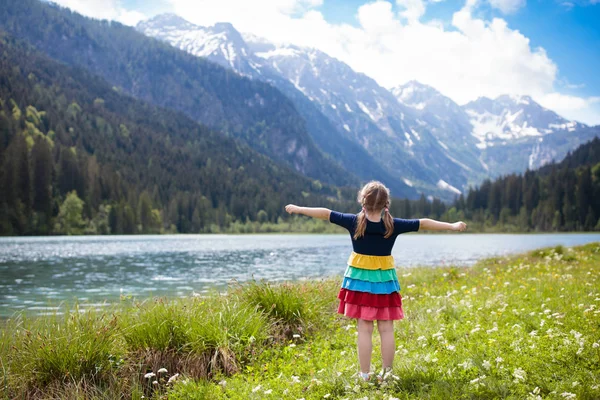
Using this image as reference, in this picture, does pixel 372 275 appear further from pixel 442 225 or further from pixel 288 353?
pixel 288 353

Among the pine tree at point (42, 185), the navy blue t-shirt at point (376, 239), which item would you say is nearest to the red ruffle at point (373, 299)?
the navy blue t-shirt at point (376, 239)

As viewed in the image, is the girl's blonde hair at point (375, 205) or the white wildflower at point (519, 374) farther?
the girl's blonde hair at point (375, 205)

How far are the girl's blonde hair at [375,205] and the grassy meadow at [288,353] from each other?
2.07m

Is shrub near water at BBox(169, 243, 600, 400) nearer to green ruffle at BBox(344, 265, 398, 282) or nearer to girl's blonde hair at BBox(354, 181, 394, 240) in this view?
green ruffle at BBox(344, 265, 398, 282)

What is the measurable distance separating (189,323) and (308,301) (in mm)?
3497

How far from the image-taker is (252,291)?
11055mm

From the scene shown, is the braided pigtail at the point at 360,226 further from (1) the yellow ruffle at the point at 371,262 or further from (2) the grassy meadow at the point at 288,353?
(2) the grassy meadow at the point at 288,353

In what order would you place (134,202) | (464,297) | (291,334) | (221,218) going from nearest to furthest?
(291,334) → (464,297) → (134,202) → (221,218)

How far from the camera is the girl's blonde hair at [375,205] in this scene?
724 centimetres

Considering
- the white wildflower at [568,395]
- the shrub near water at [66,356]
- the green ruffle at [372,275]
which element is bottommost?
the shrub near water at [66,356]

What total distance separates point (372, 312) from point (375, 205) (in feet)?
5.19

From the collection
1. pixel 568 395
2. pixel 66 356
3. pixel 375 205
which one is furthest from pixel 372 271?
pixel 66 356

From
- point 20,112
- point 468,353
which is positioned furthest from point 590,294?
point 20,112

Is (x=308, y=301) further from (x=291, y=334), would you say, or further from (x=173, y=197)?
(x=173, y=197)
